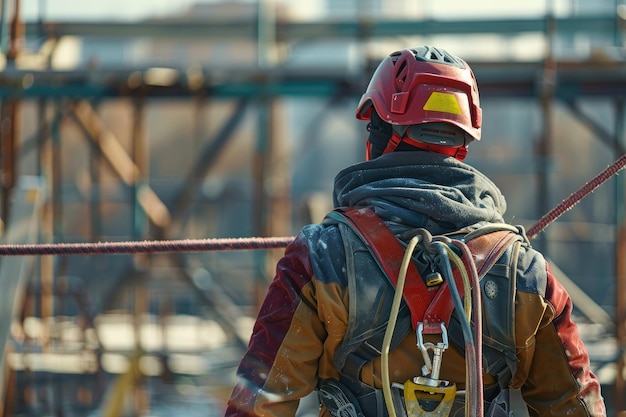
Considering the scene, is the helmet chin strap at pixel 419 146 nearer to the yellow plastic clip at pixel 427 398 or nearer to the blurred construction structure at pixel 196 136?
the yellow plastic clip at pixel 427 398

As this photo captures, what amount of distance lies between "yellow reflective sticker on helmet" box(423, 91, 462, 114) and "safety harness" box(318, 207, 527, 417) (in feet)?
1.10

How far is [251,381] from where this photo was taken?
7.72 ft

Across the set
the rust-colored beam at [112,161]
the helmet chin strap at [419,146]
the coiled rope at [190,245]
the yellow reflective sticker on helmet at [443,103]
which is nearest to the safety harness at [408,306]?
the helmet chin strap at [419,146]

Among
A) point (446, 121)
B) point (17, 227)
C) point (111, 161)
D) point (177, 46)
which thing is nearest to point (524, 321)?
point (446, 121)

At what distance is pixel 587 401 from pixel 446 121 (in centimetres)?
83

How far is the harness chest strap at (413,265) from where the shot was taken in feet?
7.77

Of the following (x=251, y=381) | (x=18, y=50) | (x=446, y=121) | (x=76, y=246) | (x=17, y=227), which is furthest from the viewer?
(x=18, y=50)

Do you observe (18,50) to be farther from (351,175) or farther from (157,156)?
(157,156)

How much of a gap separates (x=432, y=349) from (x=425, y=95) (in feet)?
2.25

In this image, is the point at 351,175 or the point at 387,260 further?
the point at 351,175

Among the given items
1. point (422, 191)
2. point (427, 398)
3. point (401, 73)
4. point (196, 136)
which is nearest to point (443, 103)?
point (401, 73)

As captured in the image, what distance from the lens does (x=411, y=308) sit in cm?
236

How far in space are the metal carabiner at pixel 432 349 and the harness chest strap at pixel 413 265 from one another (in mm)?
17

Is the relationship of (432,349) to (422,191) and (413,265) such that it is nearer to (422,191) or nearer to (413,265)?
(413,265)
